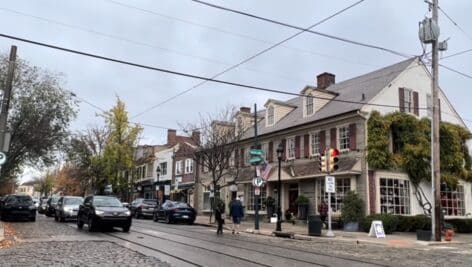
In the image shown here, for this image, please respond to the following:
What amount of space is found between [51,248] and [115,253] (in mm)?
2445

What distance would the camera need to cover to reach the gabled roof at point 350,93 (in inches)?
1145

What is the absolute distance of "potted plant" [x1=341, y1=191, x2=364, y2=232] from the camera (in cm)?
2670

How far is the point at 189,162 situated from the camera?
49.5 metres

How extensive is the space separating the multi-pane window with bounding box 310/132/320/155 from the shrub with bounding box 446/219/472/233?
870 centimetres

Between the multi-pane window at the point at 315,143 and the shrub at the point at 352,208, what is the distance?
4486 mm

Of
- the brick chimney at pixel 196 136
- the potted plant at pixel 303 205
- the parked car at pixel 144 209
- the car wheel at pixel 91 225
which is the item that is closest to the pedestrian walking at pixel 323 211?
the potted plant at pixel 303 205

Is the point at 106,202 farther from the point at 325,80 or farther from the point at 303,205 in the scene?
the point at 325,80

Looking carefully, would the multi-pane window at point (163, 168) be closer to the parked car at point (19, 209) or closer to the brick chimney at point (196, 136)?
the brick chimney at point (196, 136)

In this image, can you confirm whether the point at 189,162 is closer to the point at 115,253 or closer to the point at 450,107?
the point at 450,107

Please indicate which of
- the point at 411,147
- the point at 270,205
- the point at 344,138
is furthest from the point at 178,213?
the point at 411,147

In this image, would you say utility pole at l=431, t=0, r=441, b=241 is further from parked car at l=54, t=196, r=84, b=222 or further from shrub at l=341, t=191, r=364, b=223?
parked car at l=54, t=196, r=84, b=222

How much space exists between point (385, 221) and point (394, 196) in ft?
10.5

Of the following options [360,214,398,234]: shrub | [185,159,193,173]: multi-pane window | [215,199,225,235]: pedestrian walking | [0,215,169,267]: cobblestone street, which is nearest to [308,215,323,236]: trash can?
[360,214,398,234]: shrub

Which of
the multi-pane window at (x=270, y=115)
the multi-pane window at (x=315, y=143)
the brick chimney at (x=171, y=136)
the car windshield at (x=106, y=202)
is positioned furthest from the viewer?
the brick chimney at (x=171, y=136)
